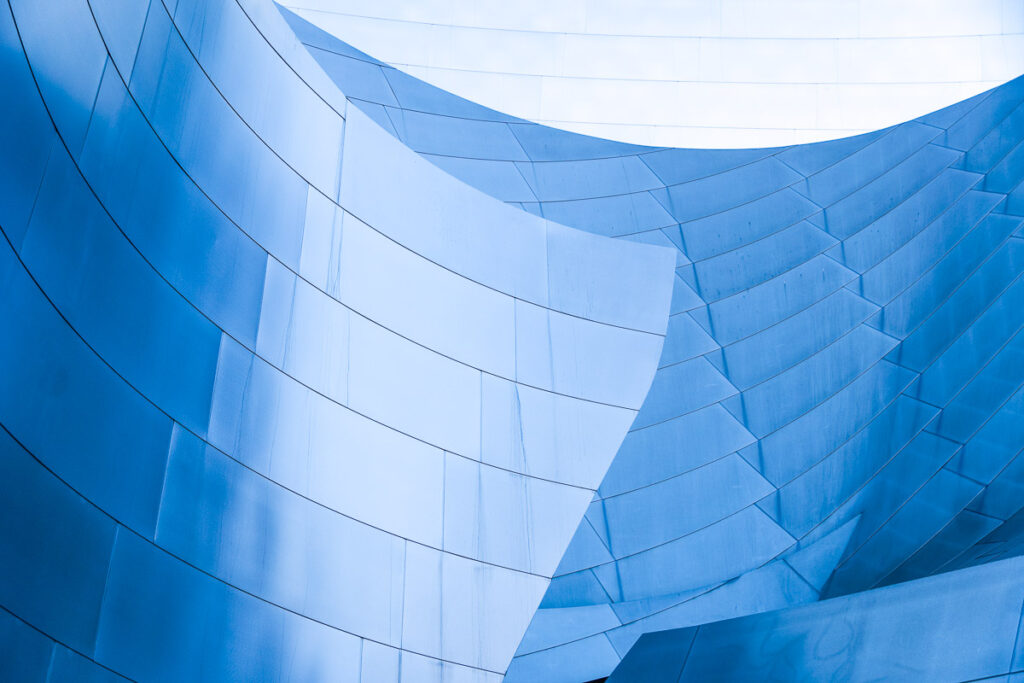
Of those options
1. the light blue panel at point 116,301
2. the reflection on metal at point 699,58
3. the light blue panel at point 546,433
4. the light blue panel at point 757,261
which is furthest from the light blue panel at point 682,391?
the light blue panel at point 116,301

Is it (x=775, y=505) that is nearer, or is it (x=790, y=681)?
(x=790, y=681)

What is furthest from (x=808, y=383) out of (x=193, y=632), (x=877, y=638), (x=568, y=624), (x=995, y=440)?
(x=193, y=632)

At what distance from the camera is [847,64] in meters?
17.6

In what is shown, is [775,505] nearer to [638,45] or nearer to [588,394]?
[588,394]

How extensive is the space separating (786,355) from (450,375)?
7.10 metres

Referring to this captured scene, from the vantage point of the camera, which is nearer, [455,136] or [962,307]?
[962,307]

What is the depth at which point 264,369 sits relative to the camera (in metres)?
7.43

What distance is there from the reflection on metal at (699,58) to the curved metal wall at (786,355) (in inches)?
37.3

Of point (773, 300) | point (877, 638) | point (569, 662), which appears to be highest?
point (773, 300)

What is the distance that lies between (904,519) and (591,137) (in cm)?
783

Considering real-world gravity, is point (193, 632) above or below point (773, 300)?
below

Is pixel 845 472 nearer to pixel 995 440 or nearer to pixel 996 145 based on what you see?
pixel 995 440

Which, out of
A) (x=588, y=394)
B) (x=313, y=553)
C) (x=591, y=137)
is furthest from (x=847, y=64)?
(x=313, y=553)

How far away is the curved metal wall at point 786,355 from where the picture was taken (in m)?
12.2
